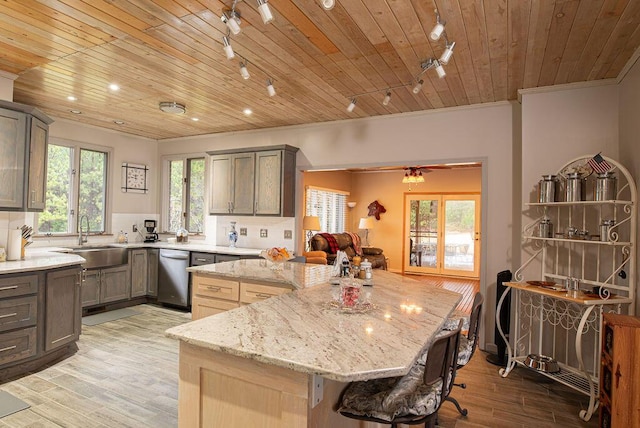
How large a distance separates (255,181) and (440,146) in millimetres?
2510

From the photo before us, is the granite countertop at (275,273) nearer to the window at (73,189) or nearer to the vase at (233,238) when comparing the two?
the vase at (233,238)

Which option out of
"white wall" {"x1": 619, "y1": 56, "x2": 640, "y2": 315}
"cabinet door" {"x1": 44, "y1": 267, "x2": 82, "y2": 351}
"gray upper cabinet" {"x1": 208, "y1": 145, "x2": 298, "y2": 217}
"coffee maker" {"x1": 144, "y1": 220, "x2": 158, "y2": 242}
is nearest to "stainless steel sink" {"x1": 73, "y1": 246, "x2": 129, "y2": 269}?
"coffee maker" {"x1": 144, "y1": 220, "x2": 158, "y2": 242}

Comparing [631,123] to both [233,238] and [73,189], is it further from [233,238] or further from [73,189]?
[73,189]

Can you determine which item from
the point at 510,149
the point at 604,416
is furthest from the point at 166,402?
the point at 510,149

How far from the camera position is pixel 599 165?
3084mm

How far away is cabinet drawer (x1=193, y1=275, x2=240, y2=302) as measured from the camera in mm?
3223

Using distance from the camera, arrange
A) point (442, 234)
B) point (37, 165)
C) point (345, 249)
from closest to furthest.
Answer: point (37, 165), point (345, 249), point (442, 234)

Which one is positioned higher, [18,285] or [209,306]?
[18,285]

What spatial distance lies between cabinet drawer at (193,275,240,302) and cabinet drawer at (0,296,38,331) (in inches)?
53.5

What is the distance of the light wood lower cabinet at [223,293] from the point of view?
3.10m

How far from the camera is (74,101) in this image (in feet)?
14.8

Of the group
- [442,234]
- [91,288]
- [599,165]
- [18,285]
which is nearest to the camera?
[599,165]

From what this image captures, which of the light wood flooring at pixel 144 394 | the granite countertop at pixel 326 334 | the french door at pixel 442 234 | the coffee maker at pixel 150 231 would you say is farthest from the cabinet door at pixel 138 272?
the french door at pixel 442 234

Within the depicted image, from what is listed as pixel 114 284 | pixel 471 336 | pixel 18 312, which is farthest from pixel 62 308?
pixel 471 336
